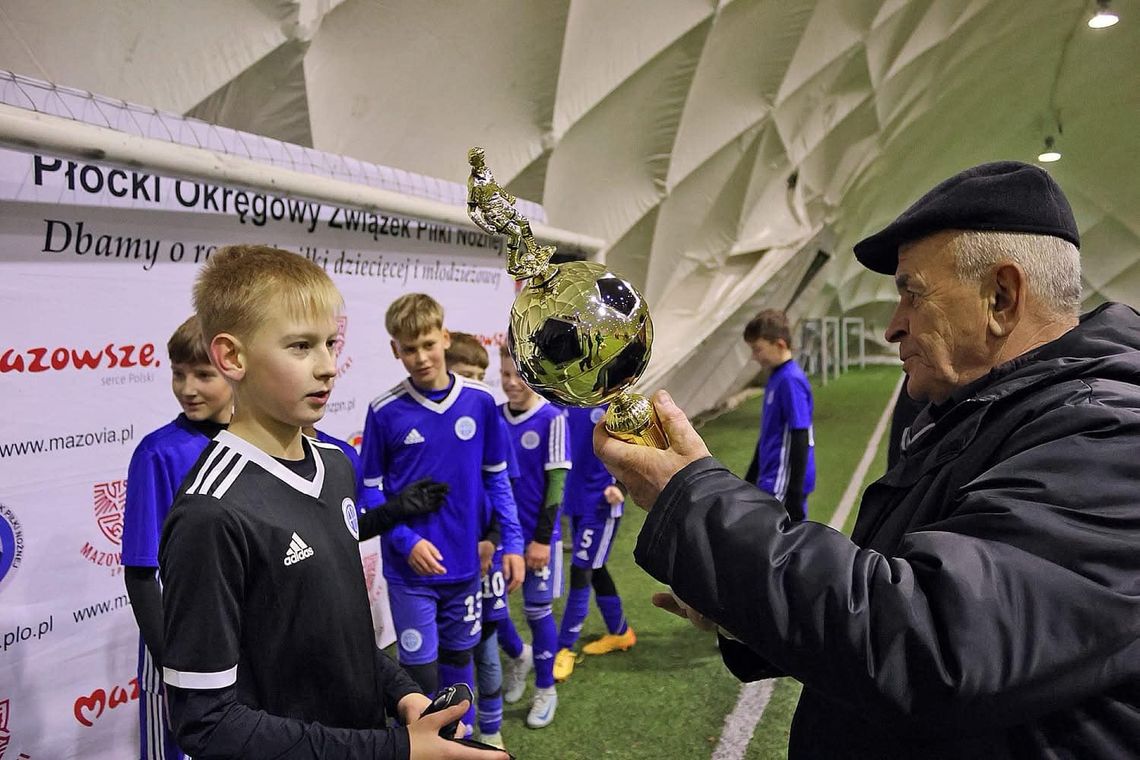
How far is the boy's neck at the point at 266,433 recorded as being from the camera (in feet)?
4.96

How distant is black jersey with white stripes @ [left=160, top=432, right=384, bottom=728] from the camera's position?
1257 mm

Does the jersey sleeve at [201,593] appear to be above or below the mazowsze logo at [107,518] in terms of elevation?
above

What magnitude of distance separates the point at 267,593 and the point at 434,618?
71.4 inches

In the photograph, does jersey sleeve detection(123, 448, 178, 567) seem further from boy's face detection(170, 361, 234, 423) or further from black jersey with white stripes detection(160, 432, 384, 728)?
black jersey with white stripes detection(160, 432, 384, 728)

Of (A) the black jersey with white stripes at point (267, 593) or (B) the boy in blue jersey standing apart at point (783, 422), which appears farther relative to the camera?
(B) the boy in blue jersey standing apart at point (783, 422)

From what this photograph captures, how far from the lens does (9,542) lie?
2527 mm

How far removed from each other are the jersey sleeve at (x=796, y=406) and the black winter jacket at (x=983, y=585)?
3.69m

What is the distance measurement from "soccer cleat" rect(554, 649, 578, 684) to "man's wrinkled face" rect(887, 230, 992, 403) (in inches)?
127

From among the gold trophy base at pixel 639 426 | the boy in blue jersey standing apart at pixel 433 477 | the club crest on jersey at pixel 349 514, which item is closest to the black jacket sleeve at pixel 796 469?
the boy in blue jersey standing apart at pixel 433 477

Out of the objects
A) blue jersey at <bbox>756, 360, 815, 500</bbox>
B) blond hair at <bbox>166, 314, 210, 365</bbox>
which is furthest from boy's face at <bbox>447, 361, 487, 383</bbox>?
blue jersey at <bbox>756, 360, 815, 500</bbox>

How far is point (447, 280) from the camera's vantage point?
197 inches

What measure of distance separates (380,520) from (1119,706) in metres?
2.50

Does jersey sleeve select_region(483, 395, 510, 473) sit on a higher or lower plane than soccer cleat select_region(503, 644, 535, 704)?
higher

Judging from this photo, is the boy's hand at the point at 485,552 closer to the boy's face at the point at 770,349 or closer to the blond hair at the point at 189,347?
the blond hair at the point at 189,347
